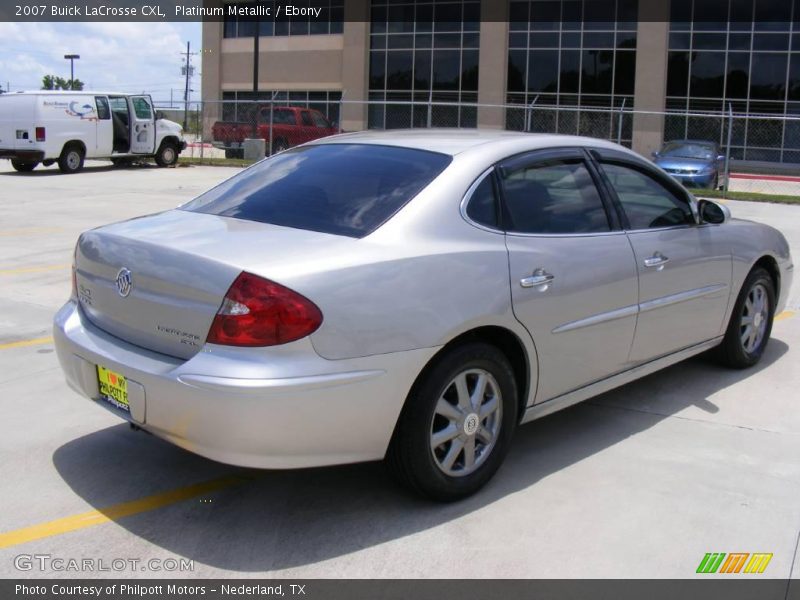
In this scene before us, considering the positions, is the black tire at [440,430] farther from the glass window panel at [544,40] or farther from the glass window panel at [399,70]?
the glass window panel at [399,70]

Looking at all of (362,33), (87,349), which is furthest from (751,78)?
(87,349)

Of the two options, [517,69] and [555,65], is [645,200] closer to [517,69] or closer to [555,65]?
[555,65]

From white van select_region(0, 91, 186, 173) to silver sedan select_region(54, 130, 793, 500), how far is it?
18629mm

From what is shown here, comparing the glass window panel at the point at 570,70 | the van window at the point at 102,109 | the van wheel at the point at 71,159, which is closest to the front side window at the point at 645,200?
the van wheel at the point at 71,159

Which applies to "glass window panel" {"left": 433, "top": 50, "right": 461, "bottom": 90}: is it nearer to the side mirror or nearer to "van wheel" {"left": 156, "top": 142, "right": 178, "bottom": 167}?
"van wheel" {"left": 156, "top": 142, "right": 178, "bottom": 167}

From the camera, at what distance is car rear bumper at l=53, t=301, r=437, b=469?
3355 millimetres

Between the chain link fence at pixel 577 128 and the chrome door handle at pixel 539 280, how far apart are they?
1738 cm

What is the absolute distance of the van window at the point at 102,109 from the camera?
22.8 meters

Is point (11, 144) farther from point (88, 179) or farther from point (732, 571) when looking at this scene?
point (732, 571)

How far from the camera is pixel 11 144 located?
851 inches

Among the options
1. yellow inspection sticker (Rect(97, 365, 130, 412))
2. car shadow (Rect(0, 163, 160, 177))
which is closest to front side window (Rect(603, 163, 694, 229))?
yellow inspection sticker (Rect(97, 365, 130, 412))

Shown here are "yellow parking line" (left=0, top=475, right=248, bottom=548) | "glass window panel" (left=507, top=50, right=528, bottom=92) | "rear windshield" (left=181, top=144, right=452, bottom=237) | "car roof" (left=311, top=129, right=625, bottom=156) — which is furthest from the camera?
"glass window panel" (left=507, top=50, right=528, bottom=92)
